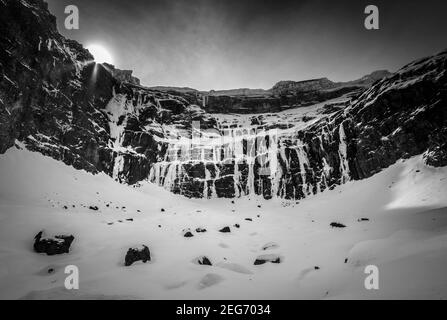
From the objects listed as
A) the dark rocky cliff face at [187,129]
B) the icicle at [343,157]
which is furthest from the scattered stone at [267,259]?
the icicle at [343,157]

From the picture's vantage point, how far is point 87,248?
48.4 feet

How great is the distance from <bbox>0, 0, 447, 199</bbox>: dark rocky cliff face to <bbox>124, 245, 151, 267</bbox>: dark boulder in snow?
85.4 feet

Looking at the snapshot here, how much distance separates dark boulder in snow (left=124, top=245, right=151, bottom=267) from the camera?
40.5 ft

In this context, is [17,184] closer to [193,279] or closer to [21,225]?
[21,225]

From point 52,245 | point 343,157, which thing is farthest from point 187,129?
point 52,245

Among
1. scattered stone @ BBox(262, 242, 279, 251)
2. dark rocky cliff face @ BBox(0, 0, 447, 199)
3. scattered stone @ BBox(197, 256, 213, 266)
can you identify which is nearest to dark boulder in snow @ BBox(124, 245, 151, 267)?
scattered stone @ BBox(197, 256, 213, 266)

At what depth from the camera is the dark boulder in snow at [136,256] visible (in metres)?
12.3

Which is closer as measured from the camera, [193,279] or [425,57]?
[193,279]

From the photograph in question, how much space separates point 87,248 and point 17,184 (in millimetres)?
17070

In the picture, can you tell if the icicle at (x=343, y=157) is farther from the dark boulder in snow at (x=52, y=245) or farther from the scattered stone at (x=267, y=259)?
the dark boulder in snow at (x=52, y=245)

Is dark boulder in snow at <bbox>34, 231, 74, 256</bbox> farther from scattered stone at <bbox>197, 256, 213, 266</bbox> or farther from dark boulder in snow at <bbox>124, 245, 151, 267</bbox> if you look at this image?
scattered stone at <bbox>197, 256, 213, 266</bbox>
